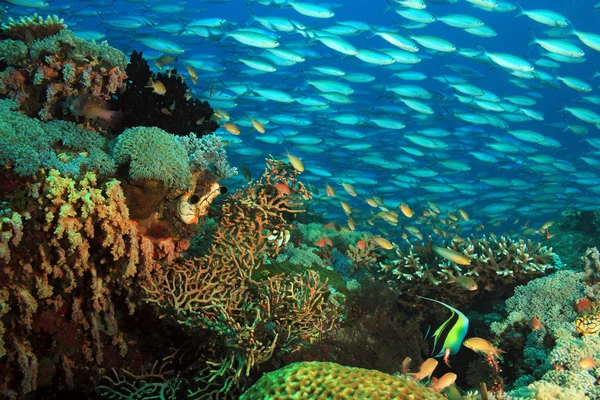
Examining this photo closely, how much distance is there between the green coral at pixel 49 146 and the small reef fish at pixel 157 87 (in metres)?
1.11

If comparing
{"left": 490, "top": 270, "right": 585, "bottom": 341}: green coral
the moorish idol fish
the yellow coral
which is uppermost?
the moorish idol fish

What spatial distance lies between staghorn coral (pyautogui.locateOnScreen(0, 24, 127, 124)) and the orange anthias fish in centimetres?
9

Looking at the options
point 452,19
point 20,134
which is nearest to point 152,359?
point 20,134

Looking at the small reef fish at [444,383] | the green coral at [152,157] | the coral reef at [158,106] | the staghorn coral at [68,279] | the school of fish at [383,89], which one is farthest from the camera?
the school of fish at [383,89]

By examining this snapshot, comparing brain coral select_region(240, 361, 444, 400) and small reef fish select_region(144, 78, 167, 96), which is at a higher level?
small reef fish select_region(144, 78, 167, 96)

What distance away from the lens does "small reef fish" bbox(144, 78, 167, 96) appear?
15.9 ft

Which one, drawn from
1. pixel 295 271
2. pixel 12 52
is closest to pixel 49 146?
pixel 12 52

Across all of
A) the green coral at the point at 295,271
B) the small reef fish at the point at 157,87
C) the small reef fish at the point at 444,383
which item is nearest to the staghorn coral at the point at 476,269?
the green coral at the point at 295,271

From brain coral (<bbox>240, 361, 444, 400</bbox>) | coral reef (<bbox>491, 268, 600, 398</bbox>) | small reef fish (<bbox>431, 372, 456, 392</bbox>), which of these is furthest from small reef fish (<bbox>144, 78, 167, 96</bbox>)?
coral reef (<bbox>491, 268, 600, 398</bbox>)

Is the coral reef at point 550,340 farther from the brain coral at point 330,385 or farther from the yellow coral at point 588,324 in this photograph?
the brain coral at point 330,385

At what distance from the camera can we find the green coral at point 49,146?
10.4 feet

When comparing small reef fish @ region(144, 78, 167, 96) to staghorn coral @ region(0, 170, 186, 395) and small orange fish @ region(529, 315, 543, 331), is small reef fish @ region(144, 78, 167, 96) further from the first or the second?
small orange fish @ region(529, 315, 543, 331)

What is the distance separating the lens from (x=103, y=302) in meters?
3.49

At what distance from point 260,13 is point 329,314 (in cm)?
5704
